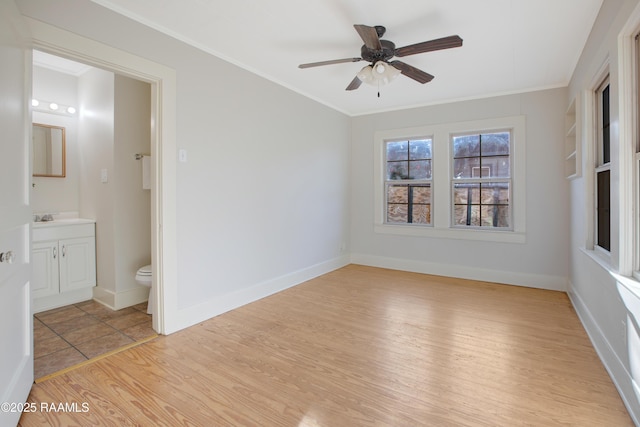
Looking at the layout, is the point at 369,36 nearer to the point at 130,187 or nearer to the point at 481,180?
the point at 130,187

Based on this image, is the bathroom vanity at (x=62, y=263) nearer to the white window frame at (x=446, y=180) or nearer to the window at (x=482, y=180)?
the white window frame at (x=446, y=180)

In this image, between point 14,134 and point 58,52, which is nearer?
point 14,134

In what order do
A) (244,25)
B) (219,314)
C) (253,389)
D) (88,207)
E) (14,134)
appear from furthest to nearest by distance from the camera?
(88,207)
(219,314)
(244,25)
(253,389)
(14,134)

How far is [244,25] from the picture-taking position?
2496mm

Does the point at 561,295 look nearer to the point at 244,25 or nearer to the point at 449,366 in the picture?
the point at 449,366

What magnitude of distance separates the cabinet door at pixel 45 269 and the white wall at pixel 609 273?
14.6 feet

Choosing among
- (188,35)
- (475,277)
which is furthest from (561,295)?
(188,35)

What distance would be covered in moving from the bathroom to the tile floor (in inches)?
4.8

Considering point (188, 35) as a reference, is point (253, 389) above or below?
below

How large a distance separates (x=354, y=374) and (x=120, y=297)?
2.53 metres

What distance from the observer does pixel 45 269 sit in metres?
3.02

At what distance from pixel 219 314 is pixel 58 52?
7.67 ft

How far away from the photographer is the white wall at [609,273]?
168 cm

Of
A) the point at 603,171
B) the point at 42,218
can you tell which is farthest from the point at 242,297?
the point at 603,171
